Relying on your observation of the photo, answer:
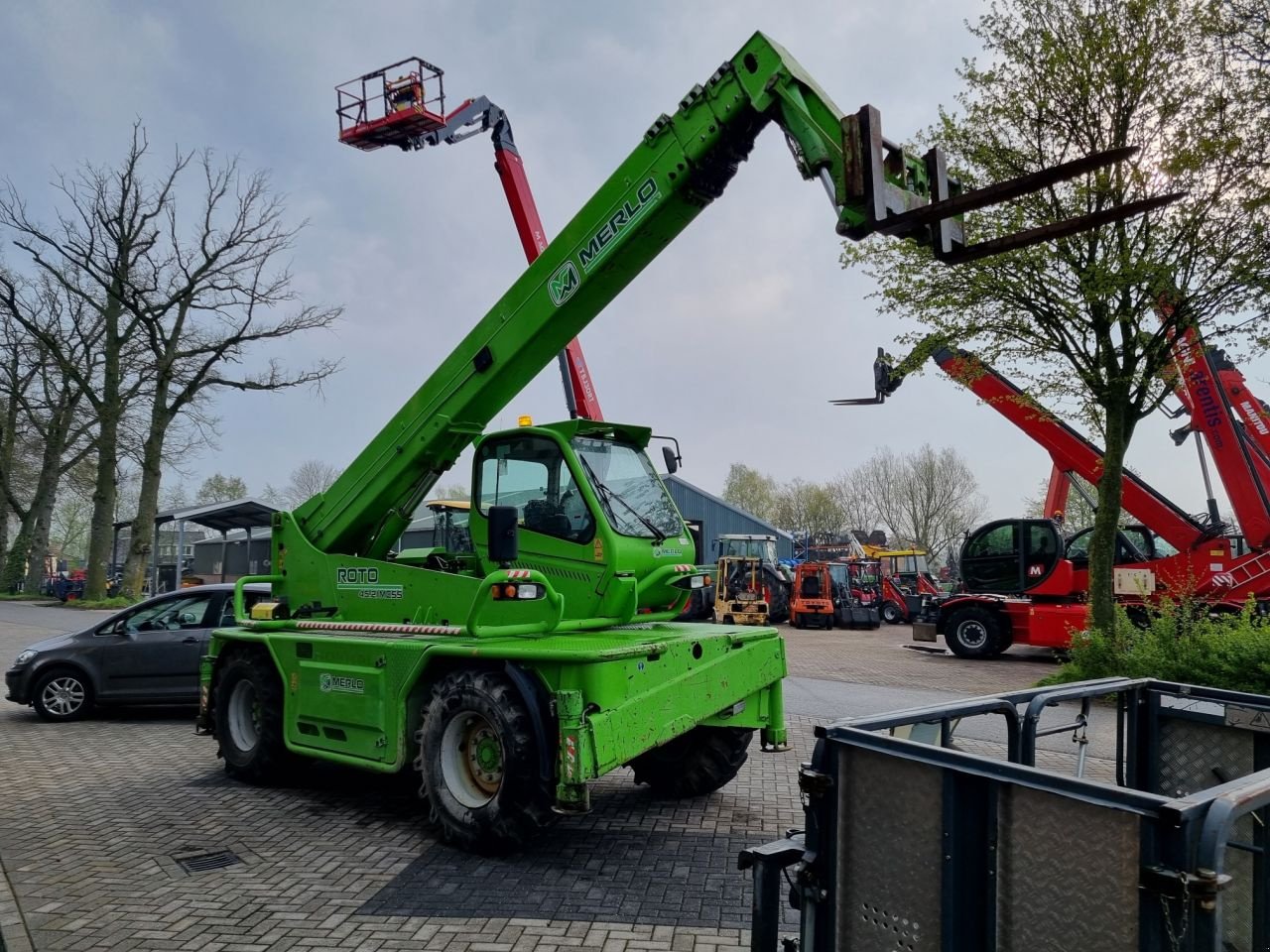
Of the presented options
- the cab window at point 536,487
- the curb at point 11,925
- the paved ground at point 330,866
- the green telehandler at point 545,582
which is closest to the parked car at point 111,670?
the paved ground at point 330,866

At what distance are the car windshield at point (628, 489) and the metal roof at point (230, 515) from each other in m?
13.8

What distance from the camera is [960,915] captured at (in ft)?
8.02

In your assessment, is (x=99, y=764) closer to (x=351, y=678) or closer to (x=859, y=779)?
(x=351, y=678)

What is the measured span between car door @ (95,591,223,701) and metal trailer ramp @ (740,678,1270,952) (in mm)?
9014

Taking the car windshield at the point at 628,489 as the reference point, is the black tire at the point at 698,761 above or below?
below

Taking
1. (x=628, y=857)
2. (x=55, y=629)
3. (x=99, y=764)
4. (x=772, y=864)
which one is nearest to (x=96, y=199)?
(x=55, y=629)

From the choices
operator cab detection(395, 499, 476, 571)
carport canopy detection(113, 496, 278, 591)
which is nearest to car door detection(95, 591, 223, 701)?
operator cab detection(395, 499, 476, 571)

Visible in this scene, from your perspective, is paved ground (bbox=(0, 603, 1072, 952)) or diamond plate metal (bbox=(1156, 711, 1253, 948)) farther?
paved ground (bbox=(0, 603, 1072, 952))

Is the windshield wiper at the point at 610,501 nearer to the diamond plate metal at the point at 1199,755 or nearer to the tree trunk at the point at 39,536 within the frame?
the diamond plate metal at the point at 1199,755

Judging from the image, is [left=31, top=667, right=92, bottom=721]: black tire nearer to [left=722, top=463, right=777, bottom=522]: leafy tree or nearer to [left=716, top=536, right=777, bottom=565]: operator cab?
[left=716, top=536, right=777, bottom=565]: operator cab

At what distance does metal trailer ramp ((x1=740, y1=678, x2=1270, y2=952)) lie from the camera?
201cm

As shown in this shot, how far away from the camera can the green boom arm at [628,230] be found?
5059 mm

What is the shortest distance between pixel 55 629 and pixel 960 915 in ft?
84.6

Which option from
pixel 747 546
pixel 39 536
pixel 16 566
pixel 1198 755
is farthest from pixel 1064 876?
pixel 16 566
